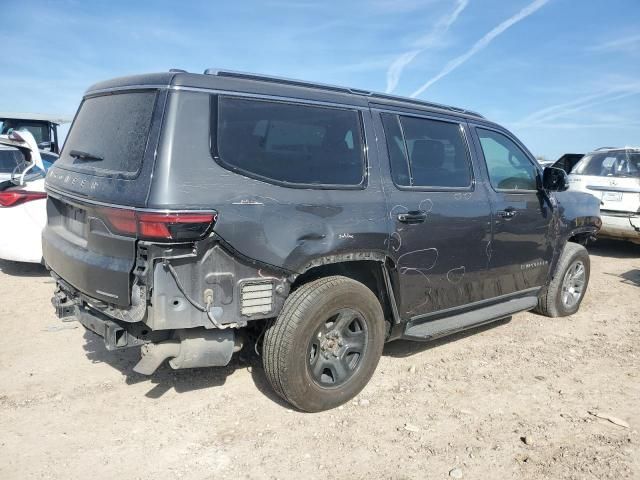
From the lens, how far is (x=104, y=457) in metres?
2.91

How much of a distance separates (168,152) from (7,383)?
2.25m

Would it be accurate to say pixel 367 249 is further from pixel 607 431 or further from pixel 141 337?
pixel 607 431

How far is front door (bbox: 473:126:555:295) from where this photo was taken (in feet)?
14.6

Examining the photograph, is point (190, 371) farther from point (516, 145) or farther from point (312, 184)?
point (516, 145)

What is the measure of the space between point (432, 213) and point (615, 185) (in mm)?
6346

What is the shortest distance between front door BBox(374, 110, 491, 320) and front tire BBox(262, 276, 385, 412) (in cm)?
36

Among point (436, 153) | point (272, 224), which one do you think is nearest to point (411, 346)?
point (436, 153)

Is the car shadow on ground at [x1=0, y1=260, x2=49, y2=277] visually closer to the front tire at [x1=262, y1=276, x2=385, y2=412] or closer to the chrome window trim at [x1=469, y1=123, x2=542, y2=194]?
the front tire at [x1=262, y1=276, x2=385, y2=412]

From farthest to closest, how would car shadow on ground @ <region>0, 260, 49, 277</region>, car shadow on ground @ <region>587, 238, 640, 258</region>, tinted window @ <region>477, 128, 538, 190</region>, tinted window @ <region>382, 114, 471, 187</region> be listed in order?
car shadow on ground @ <region>587, 238, 640, 258</region>, car shadow on ground @ <region>0, 260, 49, 277</region>, tinted window @ <region>477, 128, 538, 190</region>, tinted window @ <region>382, 114, 471, 187</region>

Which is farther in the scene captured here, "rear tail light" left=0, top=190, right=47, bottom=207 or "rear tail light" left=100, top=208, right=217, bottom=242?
"rear tail light" left=0, top=190, right=47, bottom=207

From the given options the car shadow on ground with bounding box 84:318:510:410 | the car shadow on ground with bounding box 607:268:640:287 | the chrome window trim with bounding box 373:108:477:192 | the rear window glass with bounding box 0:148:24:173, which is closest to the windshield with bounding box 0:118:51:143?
the rear window glass with bounding box 0:148:24:173

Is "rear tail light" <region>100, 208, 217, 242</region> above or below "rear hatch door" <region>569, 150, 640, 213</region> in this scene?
below

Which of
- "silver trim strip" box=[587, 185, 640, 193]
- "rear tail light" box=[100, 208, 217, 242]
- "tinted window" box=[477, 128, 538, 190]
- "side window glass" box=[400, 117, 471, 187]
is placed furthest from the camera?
"silver trim strip" box=[587, 185, 640, 193]

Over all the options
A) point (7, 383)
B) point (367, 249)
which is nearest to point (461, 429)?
point (367, 249)
